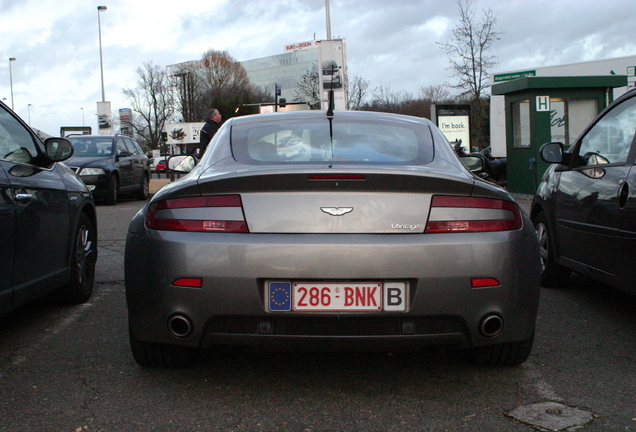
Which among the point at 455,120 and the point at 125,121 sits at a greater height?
the point at 125,121

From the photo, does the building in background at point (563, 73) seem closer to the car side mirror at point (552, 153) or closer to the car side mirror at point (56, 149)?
the car side mirror at point (552, 153)

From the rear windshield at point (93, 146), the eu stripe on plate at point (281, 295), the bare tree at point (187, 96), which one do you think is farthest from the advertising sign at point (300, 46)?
the eu stripe on plate at point (281, 295)

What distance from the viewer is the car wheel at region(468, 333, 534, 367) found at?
11.7ft

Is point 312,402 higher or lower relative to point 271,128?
lower

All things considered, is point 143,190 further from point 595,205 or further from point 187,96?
point 187,96

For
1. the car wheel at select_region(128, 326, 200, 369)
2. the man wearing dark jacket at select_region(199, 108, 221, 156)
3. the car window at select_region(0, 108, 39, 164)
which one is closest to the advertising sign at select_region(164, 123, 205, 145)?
the man wearing dark jacket at select_region(199, 108, 221, 156)

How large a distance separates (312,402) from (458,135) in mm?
22210

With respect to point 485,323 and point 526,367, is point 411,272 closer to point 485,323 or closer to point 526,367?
point 485,323

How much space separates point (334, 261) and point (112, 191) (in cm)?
1362

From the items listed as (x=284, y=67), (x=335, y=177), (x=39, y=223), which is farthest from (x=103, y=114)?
(x=284, y=67)

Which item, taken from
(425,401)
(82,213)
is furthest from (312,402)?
(82,213)

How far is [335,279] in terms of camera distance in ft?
9.95

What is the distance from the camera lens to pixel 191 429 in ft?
9.64

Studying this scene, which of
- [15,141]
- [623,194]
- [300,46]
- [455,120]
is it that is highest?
[300,46]
